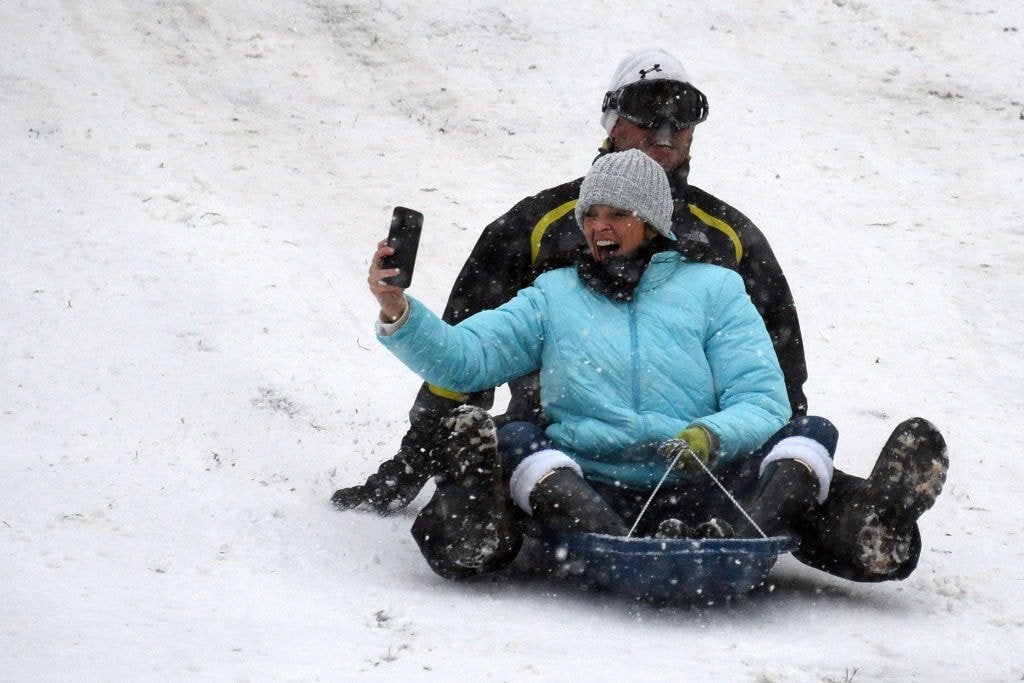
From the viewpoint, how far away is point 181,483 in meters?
4.72

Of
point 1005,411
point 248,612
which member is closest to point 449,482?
point 248,612

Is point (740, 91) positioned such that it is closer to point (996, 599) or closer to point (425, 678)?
point (996, 599)

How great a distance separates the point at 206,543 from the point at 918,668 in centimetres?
225

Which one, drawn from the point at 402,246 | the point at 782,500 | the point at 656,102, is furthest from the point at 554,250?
the point at 782,500

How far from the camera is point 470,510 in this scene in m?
3.92

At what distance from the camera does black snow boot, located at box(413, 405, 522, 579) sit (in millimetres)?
3904

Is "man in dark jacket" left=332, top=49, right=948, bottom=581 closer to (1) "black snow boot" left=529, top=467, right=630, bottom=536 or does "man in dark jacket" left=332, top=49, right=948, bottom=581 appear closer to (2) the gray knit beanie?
(2) the gray knit beanie

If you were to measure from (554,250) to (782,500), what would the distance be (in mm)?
1532

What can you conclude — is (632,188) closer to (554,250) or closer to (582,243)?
(582,243)

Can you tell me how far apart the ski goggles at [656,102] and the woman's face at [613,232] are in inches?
43.5

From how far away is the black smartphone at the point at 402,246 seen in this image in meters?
3.87

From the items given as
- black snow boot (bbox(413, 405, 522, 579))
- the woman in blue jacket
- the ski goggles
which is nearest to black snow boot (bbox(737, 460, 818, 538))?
the woman in blue jacket

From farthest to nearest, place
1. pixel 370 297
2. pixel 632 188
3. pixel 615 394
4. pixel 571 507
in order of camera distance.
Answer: pixel 370 297 < pixel 632 188 < pixel 615 394 < pixel 571 507

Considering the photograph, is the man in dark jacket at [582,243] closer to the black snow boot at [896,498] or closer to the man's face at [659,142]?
the man's face at [659,142]
